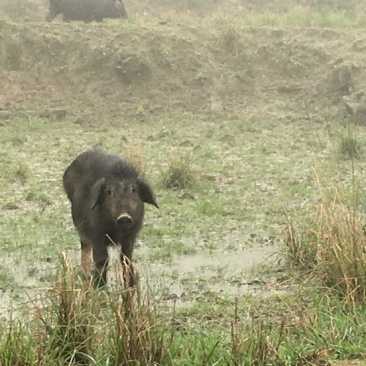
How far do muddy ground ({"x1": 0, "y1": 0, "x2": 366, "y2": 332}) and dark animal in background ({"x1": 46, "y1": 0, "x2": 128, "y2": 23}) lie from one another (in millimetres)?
952

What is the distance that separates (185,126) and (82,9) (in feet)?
16.5

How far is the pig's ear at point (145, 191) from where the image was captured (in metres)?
6.21

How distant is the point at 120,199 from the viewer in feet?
19.8

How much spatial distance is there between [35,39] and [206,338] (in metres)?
12.0

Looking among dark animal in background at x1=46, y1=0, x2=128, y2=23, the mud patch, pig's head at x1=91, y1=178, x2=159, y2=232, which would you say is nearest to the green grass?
the mud patch

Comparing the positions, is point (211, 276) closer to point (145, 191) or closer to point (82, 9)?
point (145, 191)

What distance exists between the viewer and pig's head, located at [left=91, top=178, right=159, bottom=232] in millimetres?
6023

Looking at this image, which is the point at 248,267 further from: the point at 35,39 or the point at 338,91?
the point at 35,39

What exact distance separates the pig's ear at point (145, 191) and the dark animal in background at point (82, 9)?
11823 millimetres

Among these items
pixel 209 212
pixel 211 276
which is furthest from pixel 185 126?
pixel 211 276

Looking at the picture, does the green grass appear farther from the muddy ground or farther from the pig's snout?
the pig's snout

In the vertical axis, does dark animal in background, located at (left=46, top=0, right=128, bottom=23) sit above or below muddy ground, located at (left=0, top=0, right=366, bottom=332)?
above

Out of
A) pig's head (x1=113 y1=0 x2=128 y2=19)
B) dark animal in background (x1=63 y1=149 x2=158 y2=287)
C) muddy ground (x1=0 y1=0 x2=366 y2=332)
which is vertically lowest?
muddy ground (x1=0 y1=0 x2=366 y2=332)

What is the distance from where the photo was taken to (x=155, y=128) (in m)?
Result: 13.6
